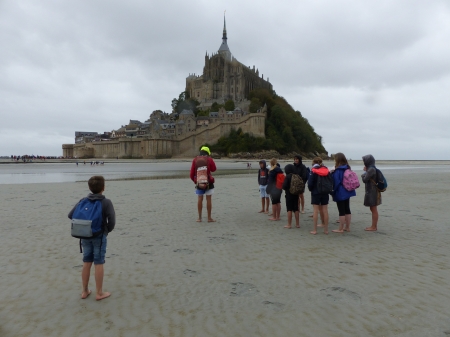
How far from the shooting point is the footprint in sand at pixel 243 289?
4.04 m

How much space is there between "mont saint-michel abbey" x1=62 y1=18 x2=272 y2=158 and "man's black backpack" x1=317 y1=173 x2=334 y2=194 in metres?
68.5

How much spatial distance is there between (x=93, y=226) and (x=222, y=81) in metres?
91.6

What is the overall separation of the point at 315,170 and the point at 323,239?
1481 mm

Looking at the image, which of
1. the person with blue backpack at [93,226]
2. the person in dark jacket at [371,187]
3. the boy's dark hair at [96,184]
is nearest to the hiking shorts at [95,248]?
the person with blue backpack at [93,226]

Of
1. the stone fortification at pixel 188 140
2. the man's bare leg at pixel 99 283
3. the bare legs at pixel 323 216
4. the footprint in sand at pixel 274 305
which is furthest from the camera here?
the stone fortification at pixel 188 140

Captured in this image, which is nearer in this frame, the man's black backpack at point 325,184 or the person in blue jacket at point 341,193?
the man's black backpack at point 325,184

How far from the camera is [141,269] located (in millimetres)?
4898

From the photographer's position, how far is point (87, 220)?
375 cm

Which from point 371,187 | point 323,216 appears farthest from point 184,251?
point 371,187

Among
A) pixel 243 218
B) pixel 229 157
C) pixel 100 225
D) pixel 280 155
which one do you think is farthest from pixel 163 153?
pixel 100 225

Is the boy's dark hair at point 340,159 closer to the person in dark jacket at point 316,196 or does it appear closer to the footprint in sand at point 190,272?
the person in dark jacket at point 316,196

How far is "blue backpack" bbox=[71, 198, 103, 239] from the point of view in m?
3.74

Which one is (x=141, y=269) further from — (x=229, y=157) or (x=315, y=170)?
(x=229, y=157)

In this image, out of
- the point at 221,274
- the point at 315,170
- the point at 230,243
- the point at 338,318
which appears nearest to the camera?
the point at 338,318
